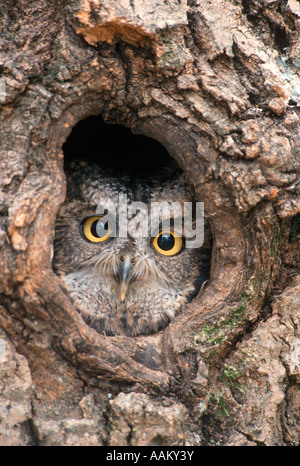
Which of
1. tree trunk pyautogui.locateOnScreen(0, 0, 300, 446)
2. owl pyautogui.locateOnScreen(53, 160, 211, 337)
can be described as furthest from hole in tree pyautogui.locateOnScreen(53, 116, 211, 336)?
tree trunk pyautogui.locateOnScreen(0, 0, 300, 446)

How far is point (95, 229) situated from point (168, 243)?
0.49 metres

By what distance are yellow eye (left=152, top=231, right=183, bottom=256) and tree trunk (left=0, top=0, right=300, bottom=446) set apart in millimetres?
465

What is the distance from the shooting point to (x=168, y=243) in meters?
2.71

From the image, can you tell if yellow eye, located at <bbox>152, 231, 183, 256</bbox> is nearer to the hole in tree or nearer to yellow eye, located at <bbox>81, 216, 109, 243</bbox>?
the hole in tree

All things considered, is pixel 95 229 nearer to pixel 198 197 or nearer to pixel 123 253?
pixel 123 253

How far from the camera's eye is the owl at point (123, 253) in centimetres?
257

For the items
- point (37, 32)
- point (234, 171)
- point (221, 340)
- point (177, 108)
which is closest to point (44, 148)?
point (37, 32)

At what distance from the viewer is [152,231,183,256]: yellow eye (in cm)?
269

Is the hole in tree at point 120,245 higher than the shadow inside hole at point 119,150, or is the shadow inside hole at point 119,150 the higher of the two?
the shadow inside hole at point 119,150

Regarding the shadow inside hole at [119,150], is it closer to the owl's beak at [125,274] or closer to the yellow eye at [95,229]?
the yellow eye at [95,229]

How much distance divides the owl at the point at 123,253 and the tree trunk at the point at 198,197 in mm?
356

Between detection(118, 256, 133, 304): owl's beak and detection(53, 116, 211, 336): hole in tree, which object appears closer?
detection(118, 256, 133, 304): owl's beak

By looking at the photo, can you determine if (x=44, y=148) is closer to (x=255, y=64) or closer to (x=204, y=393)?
(x=255, y=64)

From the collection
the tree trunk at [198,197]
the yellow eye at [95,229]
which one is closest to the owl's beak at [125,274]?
the yellow eye at [95,229]
